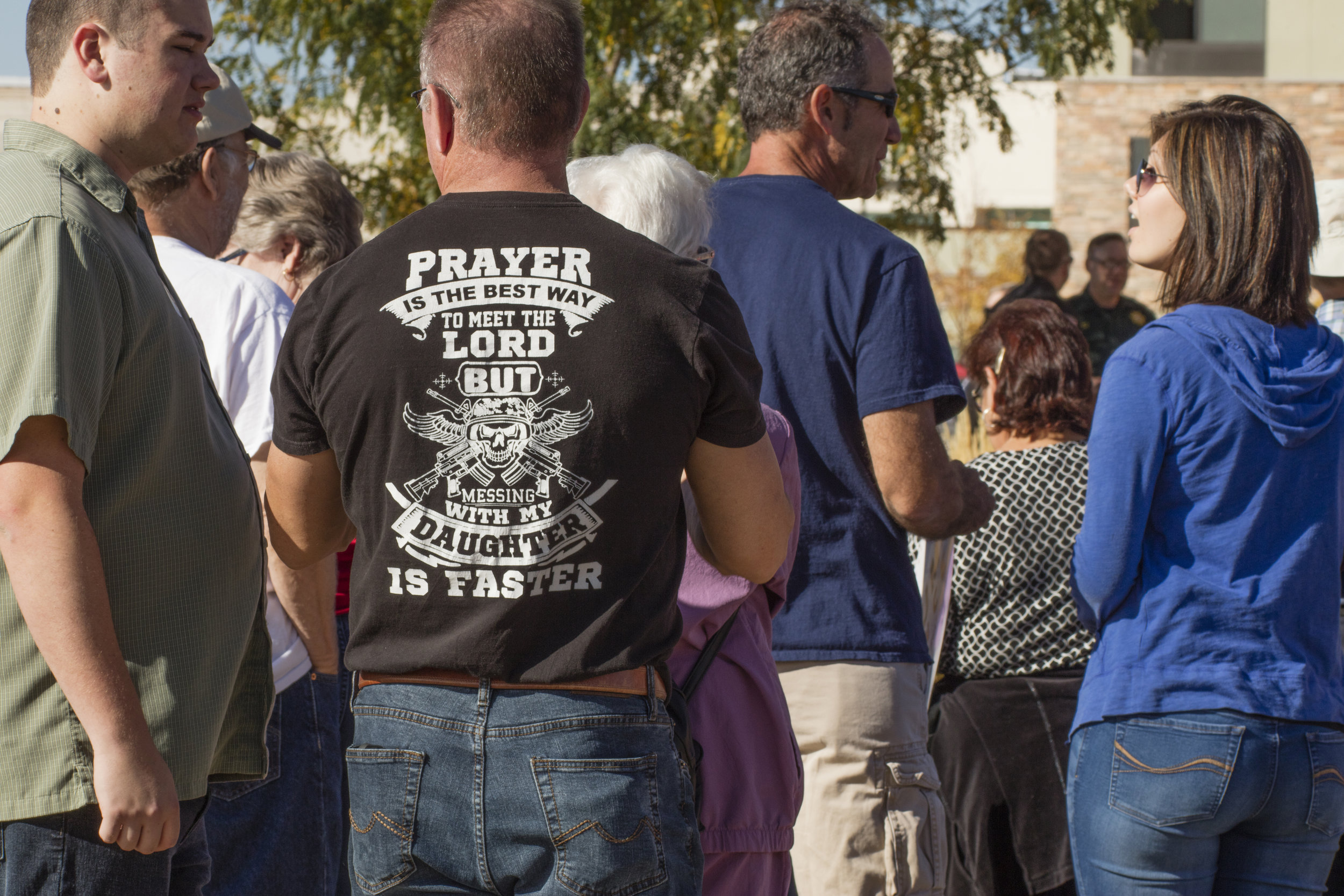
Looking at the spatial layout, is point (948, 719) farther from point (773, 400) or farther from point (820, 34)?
point (820, 34)

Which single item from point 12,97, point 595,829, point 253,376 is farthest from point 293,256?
point 12,97

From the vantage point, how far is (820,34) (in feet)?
9.27

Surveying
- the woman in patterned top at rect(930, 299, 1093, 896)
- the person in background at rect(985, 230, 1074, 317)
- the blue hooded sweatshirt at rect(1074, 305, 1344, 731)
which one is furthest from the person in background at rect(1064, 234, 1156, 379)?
the blue hooded sweatshirt at rect(1074, 305, 1344, 731)

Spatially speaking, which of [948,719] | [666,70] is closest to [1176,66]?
[666,70]

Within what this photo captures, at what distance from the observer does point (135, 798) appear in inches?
66.1

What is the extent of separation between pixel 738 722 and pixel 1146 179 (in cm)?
132

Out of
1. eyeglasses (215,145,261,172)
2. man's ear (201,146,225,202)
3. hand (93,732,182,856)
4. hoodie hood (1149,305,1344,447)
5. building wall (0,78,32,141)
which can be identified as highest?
building wall (0,78,32,141)

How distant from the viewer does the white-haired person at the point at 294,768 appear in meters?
2.79

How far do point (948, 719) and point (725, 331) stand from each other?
2010 millimetres

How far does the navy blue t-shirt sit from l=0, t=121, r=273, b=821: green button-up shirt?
105cm

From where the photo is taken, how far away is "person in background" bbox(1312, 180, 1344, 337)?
3684mm

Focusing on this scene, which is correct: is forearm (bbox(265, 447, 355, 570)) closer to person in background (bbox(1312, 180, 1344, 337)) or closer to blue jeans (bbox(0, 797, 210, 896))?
blue jeans (bbox(0, 797, 210, 896))

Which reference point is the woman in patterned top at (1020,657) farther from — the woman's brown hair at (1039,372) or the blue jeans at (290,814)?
the blue jeans at (290,814)

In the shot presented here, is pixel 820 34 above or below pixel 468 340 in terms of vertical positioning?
above
